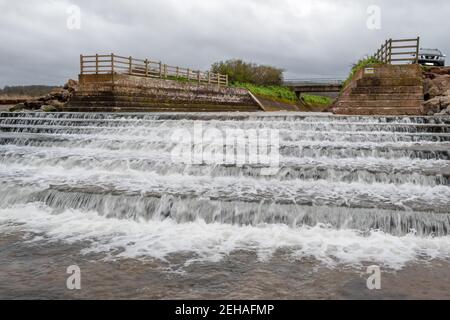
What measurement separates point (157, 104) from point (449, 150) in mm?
16480

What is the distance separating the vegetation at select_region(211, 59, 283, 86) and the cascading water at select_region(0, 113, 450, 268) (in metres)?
30.6

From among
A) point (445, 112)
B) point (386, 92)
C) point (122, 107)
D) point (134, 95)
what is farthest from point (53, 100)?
point (445, 112)

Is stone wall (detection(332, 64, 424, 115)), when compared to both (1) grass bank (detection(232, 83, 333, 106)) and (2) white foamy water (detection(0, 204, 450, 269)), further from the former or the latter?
(1) grass bank (detection(232, 83, 333, 106))

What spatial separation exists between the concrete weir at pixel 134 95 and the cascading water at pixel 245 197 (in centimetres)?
846

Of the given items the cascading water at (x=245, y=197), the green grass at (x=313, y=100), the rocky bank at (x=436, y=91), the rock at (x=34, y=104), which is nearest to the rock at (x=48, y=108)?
the rock at (x=34, y=104)

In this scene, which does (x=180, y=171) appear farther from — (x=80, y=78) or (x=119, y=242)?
(x=80, y=78)

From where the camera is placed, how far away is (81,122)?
1491cm

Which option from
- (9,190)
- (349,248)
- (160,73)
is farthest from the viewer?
(160,73)

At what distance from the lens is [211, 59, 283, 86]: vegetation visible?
139ft

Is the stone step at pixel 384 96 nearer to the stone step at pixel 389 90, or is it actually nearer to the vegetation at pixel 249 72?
the stone step at pixel 389 90

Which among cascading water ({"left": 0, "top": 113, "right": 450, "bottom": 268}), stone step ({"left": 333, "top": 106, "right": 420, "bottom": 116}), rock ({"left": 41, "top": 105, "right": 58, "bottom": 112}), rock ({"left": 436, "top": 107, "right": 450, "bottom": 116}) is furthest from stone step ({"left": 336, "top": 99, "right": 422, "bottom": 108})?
rock ({"left": 41, "top": 105, "right": 58, "bottom": 112})

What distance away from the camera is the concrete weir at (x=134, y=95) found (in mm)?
20453

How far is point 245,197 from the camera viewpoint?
679cm

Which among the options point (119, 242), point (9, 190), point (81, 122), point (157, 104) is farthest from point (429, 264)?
point (157, 104)
